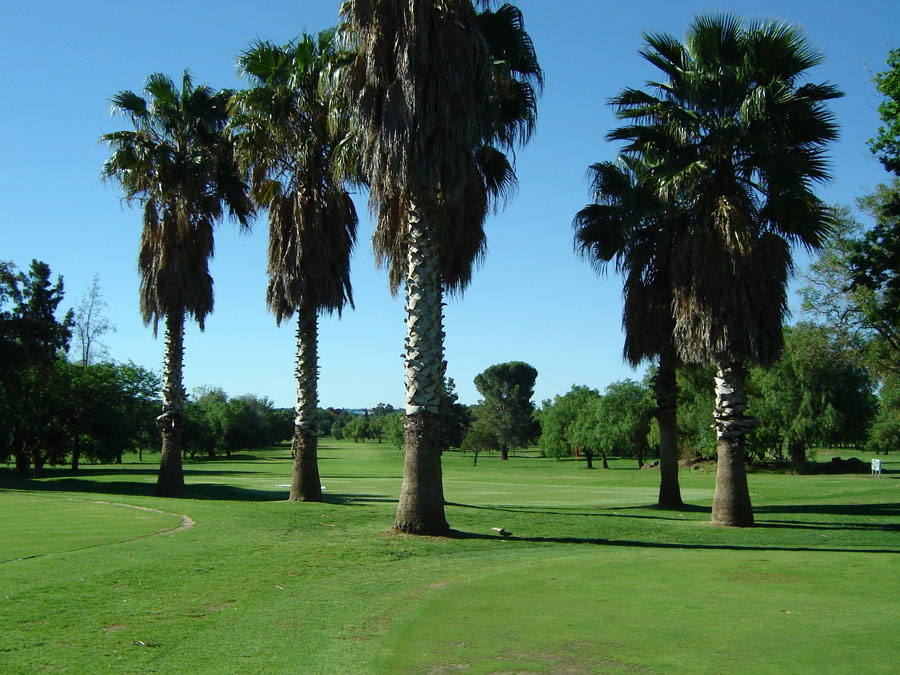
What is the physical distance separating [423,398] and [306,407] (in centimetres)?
839

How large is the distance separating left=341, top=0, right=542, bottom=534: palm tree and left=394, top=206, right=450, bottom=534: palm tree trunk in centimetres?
2

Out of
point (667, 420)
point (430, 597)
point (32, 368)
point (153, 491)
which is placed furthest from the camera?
point (32, 368)

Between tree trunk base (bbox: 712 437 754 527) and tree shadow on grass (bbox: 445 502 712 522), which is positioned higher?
tree trunk base (bbox: 712 437 754 527)

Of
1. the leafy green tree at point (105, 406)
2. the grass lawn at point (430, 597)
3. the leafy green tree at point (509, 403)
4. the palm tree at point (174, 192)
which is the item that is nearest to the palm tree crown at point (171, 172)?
the palm tree at point (174, 192)

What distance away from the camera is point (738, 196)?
19.4m

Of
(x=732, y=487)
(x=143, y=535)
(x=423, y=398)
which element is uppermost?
(x=423, y=398)

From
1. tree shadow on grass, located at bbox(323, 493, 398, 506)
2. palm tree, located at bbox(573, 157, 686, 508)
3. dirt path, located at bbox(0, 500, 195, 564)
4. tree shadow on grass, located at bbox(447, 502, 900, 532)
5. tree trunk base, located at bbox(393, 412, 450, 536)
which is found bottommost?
tree shadow on grass, located at bbox(323, 493, 398, 506)

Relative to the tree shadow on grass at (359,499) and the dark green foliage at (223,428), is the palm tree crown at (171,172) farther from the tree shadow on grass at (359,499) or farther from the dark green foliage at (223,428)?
the dark green foliage at (223,428)

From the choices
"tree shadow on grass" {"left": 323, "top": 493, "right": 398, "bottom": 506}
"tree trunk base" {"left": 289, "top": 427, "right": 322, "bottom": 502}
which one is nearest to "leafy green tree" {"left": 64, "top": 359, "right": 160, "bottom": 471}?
"tree shadow on grass" {"left": 323, "top": 493, "right": 398, "bottom": 506}

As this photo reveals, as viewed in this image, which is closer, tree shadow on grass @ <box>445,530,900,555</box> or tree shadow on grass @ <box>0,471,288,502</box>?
tree shadow on grass @ <box>445,530,900,555</box>

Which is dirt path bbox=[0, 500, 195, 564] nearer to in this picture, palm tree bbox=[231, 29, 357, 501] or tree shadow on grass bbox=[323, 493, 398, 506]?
palm tree bbox=[231, 29, 357, 501]

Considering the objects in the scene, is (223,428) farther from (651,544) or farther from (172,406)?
(651,544)

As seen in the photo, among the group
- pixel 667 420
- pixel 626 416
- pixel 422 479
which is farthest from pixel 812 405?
pixel 422 479

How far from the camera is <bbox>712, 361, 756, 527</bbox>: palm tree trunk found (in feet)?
63.7
